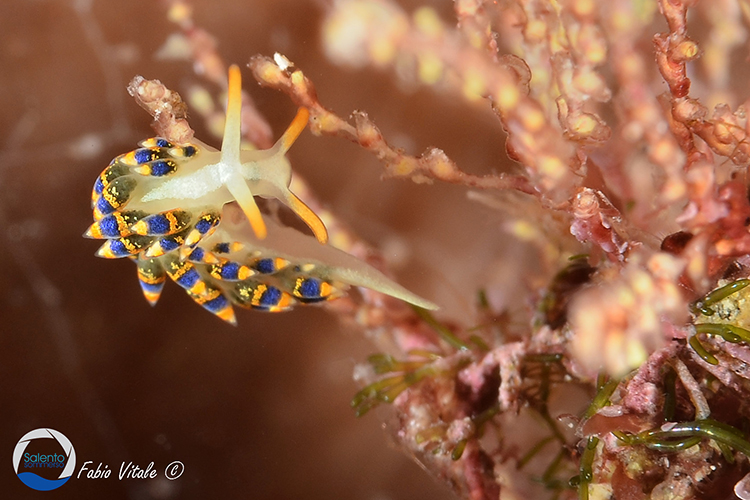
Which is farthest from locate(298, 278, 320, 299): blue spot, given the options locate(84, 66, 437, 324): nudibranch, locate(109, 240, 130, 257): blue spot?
locate(109, 240, 130, 257): blue spot

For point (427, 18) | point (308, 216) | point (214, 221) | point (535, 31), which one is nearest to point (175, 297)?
point (214, 221)

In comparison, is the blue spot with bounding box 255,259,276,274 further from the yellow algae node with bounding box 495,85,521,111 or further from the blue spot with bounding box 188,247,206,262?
the yellow algae node with bounding box 495,85,521,111

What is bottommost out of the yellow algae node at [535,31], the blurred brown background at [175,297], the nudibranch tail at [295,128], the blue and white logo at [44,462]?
the blue and white logo at [44,462]

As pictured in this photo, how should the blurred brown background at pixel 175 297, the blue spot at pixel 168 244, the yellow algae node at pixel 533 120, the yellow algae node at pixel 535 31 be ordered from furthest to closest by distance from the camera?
the blurred brown background at pixel 175 297 → the blue spot at pixel 168 244 → the yellow algae node at pixel 535 31 → the yellow algae node at pixel 533 120

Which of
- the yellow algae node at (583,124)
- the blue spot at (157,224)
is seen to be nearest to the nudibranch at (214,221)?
the blue spot at (157,224)

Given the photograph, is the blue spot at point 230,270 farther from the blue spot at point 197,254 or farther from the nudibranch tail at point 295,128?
the nudibranch tail at point 295,128

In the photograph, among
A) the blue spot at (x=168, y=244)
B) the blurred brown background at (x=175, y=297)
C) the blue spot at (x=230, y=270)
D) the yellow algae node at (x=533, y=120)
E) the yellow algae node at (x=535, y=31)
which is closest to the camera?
the yellow algae node at (x=533, y=120)

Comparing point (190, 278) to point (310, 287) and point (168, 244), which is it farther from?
point (310, 287)
